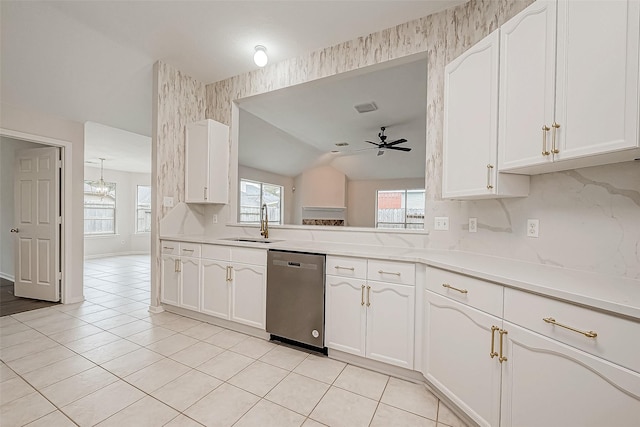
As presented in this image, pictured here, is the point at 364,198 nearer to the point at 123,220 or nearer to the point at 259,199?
the point at 259,199

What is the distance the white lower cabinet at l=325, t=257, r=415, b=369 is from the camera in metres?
1.87

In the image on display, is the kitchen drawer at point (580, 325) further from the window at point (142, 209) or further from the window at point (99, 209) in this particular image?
the window at point (142, 209)

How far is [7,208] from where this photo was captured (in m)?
4.50

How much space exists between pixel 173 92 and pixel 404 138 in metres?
3.21

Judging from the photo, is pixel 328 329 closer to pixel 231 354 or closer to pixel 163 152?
pixel 231 354

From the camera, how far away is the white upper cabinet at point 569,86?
1101mm

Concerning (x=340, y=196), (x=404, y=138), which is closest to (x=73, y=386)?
(x=340, y=196)

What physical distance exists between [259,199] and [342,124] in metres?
2.27

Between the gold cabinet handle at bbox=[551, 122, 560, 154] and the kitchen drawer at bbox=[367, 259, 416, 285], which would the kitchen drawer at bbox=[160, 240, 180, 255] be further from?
the gold cabinet handle at bbox=[551, 122, 560, 154]

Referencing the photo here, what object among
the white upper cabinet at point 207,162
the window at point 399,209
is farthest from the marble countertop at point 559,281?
the white upper cabinet at point 207,162

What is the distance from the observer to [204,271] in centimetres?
285

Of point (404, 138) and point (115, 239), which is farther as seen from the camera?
point (115, 239)

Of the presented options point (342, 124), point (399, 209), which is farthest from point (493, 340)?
point (342, 124)

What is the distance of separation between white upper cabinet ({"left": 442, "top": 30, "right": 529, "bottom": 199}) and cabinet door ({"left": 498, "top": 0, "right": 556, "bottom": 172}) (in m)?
0.06
